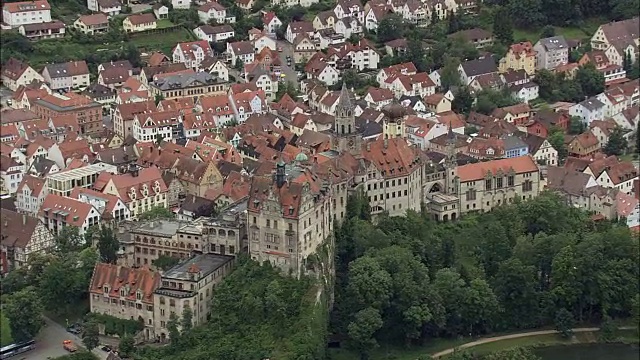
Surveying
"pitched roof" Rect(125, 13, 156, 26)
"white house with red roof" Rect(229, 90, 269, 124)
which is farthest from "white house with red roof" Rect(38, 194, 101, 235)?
"pitched roof" Rect(125, 13, 156, 26)

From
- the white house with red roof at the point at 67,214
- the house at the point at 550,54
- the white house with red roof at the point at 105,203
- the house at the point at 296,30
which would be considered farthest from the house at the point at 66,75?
the house at the point at 550,54

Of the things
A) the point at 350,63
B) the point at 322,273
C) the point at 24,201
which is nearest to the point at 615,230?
the point at 322,273

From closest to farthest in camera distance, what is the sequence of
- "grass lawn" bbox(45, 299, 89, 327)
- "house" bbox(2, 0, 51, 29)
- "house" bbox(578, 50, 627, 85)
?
1. "grass lawn" bbox(45, 299, 89, 327)
2. "house" bbox(578, 50, 627, 85)
3. "house" bbox(2, 0, 51, 29)

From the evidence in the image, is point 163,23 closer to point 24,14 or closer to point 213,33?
point 213,33

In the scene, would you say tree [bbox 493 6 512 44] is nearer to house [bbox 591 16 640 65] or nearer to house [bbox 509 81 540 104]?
house [bbox 591 16 640 65]

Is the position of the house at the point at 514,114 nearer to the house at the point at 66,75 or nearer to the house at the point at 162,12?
the house at the point at 66,75

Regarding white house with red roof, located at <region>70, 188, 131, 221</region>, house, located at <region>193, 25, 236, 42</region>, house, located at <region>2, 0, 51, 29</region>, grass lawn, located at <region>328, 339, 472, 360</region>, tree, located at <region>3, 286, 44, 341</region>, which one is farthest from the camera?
house, located at <region>193, 25, 236, 42</region>

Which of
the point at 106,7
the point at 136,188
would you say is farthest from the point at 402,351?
the point at 106,7
